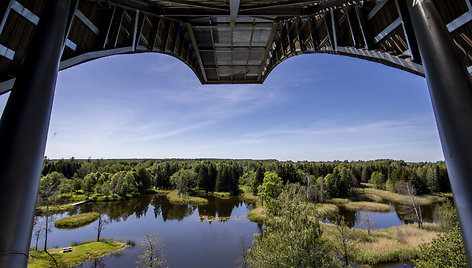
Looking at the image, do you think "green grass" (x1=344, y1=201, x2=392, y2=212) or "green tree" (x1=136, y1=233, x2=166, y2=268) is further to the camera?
Result: "green grass" (x1=344, y1=201, x2=392, y2=212)

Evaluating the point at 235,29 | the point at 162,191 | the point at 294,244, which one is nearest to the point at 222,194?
the point at 162,191

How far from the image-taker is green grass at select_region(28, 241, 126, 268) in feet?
58.8

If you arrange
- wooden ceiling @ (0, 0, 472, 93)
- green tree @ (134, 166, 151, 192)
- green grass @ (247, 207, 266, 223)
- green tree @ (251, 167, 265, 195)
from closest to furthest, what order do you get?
wooden ceiling @ (0, 0, 472, 93) < green grass @ (247, 207, 266, 223) < green tree @ (251, 167, 265, 195) < green tree @ (134, 166, 151, 192)

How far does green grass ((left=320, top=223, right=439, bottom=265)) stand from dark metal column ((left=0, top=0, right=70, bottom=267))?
19.0 metres

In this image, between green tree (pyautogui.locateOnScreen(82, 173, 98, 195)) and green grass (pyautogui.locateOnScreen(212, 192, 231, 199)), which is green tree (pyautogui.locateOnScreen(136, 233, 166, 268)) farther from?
green tree (pyautogui.locateOnScreen(82, 173, 98, 195))

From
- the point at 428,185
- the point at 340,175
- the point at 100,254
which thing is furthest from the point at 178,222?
the point at 428,185

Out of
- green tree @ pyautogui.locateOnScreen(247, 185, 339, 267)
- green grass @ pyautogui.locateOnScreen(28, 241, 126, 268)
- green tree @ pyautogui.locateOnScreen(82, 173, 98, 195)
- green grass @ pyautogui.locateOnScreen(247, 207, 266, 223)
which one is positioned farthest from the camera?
green tree @ pyautogui.locateOnScreen(82, 173, 98, 195)

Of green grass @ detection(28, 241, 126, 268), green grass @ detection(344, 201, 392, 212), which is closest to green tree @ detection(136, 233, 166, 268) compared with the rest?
green grass @ detection(28, 241, 126, 268)

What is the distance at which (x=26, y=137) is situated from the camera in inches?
61.5

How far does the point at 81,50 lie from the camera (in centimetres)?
454

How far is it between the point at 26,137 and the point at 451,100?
3.14m

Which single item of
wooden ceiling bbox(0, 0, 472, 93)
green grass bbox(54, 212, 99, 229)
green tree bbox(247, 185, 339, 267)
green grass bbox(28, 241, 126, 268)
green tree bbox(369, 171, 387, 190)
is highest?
wooden ceiling bbox(0, 0, 472, 93)

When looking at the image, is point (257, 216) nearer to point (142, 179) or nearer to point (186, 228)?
point (186, 228)

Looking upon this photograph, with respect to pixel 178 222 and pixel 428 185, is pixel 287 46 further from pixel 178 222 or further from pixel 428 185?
pixel 428 185
